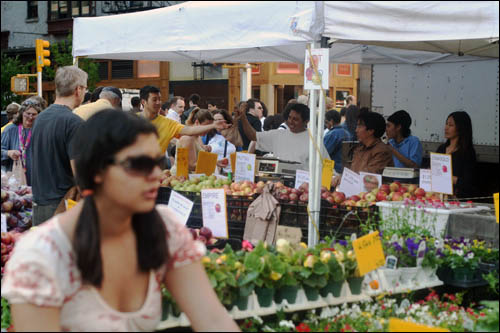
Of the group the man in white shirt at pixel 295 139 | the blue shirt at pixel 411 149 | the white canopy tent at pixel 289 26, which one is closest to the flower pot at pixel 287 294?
the white canopy tent at pixel 289 26

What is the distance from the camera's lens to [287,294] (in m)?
3.70

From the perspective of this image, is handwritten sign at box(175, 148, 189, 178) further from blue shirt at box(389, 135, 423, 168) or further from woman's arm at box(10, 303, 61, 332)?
woman's arm at box(10, 303, 61, 332)

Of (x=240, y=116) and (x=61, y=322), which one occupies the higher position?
(x=240, y=116)

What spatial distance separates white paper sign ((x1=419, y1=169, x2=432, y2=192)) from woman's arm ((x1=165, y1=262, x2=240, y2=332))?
3.54 meters

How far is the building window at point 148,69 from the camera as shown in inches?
1029

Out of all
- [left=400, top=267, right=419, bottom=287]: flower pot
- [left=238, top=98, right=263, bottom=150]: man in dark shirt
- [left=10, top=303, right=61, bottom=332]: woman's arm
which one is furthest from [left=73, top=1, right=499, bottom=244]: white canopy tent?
[left=238, top=98, right=263, bottom=150]: man in dark shirt

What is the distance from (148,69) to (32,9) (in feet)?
34.2

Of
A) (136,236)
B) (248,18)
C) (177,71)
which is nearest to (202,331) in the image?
(136,236)

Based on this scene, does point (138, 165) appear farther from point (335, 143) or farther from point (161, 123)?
point (335, 143)

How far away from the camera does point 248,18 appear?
4.88m

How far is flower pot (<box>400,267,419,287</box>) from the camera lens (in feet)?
13.8

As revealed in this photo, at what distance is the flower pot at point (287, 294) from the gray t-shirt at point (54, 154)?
2069mm

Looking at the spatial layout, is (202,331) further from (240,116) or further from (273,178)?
(240,116)

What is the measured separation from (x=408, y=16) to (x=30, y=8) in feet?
106
